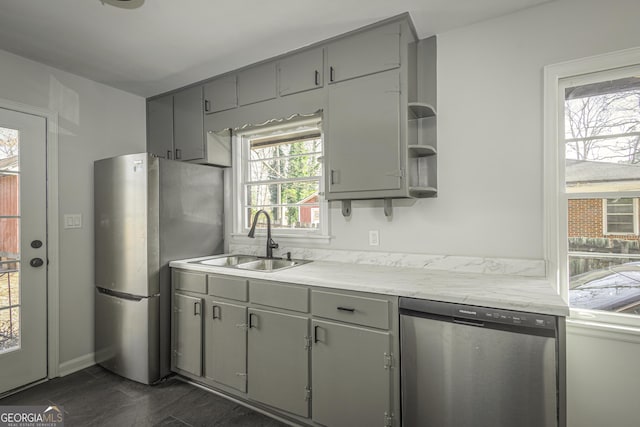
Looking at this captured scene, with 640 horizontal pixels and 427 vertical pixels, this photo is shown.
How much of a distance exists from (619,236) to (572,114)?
736mm

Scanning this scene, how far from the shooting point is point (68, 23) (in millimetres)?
2047

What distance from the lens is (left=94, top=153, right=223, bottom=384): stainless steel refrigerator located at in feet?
8.09

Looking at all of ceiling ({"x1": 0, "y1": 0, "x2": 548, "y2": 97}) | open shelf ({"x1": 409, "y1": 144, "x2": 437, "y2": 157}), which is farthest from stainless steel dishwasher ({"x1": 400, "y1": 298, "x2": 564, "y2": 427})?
ceiling ({"x1": 0, "y1": 0, "x2": 548, "y2": 97})

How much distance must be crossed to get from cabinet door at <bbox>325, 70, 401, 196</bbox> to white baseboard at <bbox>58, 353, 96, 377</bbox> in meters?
2.60

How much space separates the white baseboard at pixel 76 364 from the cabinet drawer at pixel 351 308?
2310 millimetres

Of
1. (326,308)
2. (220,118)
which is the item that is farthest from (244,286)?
(220,118)

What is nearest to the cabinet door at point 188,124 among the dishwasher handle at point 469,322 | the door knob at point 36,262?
the door knob at point 36,262

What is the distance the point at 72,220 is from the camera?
8.96ft

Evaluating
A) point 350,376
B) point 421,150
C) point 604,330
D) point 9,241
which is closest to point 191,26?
point 421,150

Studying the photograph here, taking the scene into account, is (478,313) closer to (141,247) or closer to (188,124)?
(141,247)

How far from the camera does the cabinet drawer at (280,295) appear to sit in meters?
1.92

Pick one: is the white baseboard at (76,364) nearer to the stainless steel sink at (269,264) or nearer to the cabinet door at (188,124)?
the stainless steel sink at (269,264)

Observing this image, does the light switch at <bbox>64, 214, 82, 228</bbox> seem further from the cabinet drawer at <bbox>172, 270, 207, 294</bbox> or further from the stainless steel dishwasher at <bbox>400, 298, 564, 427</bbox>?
the stainless steel dishwasher at <bbox>400, 298, 564, 427</bbox>

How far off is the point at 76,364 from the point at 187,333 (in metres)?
1.14
